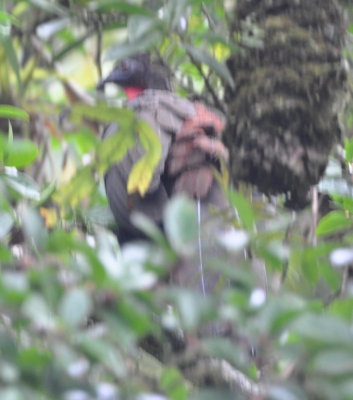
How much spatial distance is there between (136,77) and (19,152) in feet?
6.95

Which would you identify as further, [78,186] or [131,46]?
[78,186]

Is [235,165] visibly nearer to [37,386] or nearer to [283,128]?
[283,128]

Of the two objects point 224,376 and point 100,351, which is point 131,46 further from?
point 100,351

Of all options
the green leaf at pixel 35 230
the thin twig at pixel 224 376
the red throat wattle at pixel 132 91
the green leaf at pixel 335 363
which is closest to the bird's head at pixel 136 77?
the red throat wattle at pixel 132 91

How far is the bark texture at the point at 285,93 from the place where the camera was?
1.76 meters

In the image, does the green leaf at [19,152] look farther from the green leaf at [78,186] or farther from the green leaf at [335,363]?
the green leaf at [335,363]

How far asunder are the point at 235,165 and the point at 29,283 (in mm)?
799

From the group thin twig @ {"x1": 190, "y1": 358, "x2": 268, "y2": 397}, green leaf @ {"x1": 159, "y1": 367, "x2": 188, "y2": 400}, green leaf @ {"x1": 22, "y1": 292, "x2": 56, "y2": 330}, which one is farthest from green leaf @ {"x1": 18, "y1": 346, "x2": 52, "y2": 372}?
thin twig @ {"x1": 190, "y1": 358, "x2": 268, "y2": 397}

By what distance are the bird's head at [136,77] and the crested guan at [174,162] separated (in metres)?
0.79

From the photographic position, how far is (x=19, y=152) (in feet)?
5.55

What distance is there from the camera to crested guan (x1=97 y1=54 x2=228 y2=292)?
90.5 inches

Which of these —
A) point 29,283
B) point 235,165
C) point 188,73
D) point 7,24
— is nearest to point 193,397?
point 29,283

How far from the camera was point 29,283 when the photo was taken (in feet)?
3.42

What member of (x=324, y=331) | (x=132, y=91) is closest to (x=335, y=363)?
(x=324, y=331)
